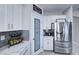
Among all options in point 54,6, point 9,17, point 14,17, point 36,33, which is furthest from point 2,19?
point 54,6

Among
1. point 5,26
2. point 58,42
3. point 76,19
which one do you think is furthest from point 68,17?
point 5,26

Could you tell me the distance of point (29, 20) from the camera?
1472mm

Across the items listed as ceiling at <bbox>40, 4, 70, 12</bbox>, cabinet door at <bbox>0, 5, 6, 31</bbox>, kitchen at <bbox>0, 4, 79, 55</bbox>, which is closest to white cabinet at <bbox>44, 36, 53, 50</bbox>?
kitchen at <bbox>0, 4, 79, 55</bbox>

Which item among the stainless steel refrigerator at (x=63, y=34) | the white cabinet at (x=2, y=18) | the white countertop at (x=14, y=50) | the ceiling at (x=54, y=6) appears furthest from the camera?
the stainless steel refrigerator at (x=63, y=34)

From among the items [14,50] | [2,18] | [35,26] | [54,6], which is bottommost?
[14,50]

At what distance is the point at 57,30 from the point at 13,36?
0.74 metres

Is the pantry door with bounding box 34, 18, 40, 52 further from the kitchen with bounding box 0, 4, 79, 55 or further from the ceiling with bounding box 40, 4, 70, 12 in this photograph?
the ceiling with bounding box 40, 4, 70, 12

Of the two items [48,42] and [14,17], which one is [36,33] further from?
[14,17]

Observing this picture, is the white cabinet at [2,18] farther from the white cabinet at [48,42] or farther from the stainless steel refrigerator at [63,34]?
the stainless steel refrigerator at [63,34]

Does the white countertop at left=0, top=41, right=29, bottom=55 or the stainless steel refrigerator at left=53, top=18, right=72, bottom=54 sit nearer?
the white countertop at left=0, top=41, right=29, bottom=55

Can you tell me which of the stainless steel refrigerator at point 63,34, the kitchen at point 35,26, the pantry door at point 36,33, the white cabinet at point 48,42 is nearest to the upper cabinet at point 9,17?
the kitchen at point 35,26

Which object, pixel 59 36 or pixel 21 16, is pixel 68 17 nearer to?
pixel 59 36
